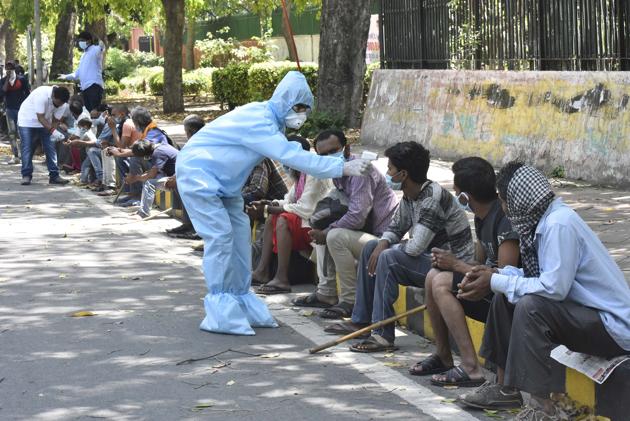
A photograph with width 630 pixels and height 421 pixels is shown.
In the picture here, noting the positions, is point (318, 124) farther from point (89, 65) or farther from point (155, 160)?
point (155, 160)

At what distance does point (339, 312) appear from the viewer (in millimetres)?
8688

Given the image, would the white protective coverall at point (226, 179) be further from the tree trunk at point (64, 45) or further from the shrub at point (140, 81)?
the shrub at point (140, 81)

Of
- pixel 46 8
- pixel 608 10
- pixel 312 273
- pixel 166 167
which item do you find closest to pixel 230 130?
pixel 312 273

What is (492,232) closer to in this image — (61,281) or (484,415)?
(484,415)

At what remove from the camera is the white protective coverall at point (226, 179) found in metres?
8.28

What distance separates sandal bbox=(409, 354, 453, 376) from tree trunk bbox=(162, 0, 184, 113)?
→ 24196 mm

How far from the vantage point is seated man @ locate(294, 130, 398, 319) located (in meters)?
8.71

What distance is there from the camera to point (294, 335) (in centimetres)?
817

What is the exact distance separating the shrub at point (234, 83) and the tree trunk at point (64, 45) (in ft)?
19.1

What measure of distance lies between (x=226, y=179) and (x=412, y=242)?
5.15 ft

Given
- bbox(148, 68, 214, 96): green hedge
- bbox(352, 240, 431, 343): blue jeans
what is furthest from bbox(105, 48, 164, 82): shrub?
bbox(352, 240, 431, 343): blue jeans

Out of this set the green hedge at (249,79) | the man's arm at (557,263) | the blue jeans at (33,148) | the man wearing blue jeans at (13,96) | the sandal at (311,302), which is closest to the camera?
the man's arm at (557,263)

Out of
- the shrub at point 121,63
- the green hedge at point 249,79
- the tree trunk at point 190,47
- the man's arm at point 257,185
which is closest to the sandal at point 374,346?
the man's arm at point 257,185

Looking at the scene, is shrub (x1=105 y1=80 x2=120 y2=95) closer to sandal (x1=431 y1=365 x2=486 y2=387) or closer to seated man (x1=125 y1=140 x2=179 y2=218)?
seated man (x1=125 y1=140 x2=179 y2=218)
